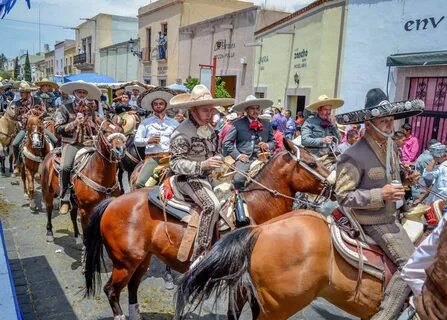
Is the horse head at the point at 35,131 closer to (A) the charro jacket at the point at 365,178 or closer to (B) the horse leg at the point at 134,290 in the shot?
(B) the horse leg at the point at 134,290

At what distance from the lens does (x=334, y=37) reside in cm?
1265

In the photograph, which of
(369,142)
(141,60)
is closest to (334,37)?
(369,142)

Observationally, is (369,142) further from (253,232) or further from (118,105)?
(118,105)

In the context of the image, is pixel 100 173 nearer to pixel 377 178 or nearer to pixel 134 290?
pixel 134 290

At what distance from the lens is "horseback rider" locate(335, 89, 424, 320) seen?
2.90m

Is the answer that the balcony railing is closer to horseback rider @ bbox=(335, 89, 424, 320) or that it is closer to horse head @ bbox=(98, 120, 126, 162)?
horse head @ bbox=(98, 120, 126, 162)

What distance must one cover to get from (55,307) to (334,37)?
11.3 meters

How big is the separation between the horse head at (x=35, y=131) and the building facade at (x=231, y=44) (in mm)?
11142

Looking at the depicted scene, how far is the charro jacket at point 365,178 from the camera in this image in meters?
3.00

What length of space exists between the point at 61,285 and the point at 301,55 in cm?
1198

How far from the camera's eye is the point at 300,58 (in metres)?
14.6

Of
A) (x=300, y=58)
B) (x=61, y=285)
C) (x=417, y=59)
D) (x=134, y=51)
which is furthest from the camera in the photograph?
(x=134, y=51)

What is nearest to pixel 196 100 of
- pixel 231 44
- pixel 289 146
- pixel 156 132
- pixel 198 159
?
pixel 198 159

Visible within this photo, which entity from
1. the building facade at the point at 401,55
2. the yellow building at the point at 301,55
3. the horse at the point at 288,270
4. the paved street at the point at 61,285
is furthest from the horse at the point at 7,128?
the horse at the point at 288,270
